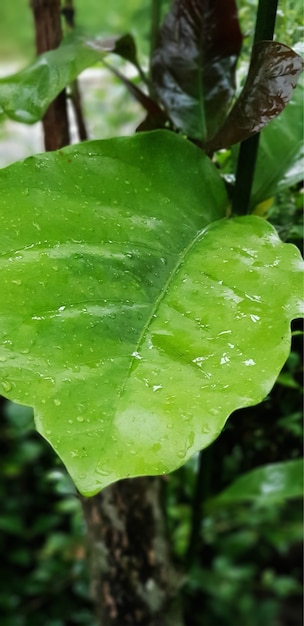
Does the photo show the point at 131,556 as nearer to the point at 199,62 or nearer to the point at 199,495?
the point at 199,495

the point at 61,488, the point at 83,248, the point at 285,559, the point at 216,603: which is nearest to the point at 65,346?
the point at 83,248

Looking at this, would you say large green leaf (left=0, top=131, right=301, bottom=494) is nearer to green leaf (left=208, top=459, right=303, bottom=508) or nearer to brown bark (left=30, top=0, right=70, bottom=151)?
brown bark (left=30, top=0, right=70, bottom=151)


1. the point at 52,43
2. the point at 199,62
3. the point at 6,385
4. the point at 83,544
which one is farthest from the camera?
the point at 83,544

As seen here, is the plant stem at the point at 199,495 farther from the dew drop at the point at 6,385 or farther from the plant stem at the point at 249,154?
the dew drop at the point at 6,385

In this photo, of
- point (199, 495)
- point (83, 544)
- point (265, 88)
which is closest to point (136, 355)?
point (265, 88)

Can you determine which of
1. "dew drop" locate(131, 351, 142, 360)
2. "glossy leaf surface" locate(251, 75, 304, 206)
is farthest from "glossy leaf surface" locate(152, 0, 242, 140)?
"dew drop" locate(131, 351, 142, 360)

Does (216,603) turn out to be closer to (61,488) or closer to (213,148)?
(61,488)

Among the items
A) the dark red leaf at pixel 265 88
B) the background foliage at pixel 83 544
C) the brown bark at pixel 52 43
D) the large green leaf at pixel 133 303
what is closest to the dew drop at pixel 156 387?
the large green leaf at pixel 133 303
